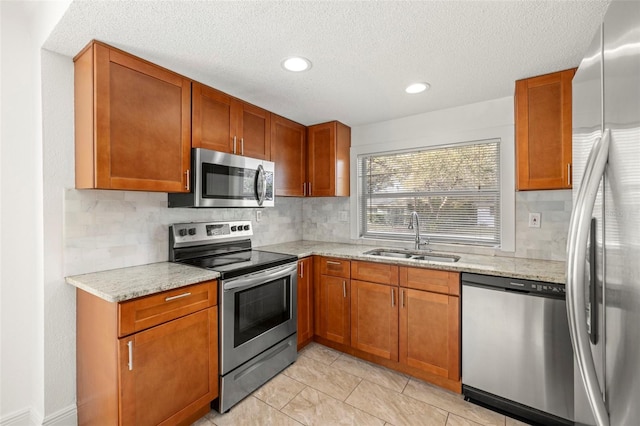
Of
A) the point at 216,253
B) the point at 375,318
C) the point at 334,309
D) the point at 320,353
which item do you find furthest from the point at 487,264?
the point at 216,253

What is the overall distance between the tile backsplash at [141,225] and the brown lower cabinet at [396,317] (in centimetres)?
82

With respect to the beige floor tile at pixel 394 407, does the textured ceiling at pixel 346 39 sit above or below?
above

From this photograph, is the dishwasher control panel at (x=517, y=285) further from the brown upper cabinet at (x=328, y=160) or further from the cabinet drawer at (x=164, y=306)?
the cabinet drawer at (x=164, y=306)

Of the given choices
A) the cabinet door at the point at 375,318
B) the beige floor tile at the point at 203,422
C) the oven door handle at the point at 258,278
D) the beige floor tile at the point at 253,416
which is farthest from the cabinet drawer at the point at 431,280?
the beige floor tile at the point at 203,422

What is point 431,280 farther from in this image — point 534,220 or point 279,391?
point 279,391

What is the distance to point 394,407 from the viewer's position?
1.95 metres

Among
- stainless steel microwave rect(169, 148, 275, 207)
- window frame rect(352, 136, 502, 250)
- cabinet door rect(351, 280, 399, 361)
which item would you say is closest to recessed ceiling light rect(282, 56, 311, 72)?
stainless steel microwave rect(169, 148, 275, 207)

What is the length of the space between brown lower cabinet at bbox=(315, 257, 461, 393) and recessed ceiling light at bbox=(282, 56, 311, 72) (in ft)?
5.07

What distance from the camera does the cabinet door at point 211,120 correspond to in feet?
6.81

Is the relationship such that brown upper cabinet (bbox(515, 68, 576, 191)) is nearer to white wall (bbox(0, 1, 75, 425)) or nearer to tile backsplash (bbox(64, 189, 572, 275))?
tile backsplash (bbox(64, 189, 572, 275))

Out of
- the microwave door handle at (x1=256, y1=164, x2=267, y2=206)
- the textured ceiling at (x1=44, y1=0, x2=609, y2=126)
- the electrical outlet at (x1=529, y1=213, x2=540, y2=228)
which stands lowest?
the electrical outlet at (x1=529, y1=213, x2=540, y2=228)

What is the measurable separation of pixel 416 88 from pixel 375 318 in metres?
1.83

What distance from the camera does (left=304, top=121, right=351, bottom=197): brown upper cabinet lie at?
3034mm

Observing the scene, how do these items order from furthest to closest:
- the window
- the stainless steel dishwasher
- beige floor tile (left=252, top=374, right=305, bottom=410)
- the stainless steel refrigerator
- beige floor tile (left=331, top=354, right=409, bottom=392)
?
the window
beige floor tile (left=331, top=354, right=409, bottom=392)
beige floor tile (left=252, top=374, right=305, bottom=410)
the stainless steel dishwasher
the stainless steel refrigerator
